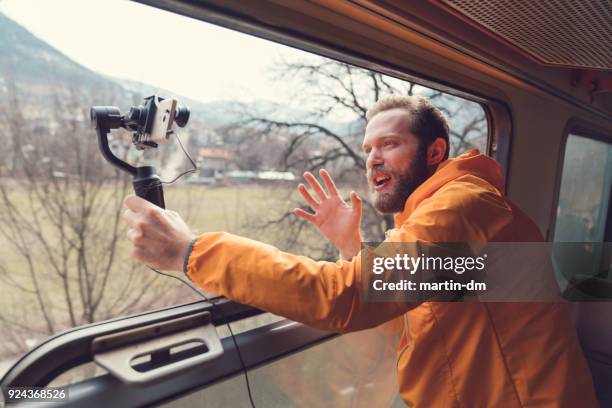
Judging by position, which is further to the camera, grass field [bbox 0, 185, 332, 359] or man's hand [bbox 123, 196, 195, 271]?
grass field [bbox 0, 185, 332, 359]

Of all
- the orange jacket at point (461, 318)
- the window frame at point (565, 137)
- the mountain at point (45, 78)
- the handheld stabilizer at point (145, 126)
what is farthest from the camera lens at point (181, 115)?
the window frame at point (565, 137)

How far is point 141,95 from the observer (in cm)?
119

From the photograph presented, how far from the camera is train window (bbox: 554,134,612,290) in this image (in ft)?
11.6

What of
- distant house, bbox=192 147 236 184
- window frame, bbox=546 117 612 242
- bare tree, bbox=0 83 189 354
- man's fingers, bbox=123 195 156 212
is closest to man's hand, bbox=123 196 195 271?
man's fingers, bbox=123 195 156 212

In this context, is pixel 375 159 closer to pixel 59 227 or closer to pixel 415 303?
pixel 415 303

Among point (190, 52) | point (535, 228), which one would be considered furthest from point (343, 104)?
point (535, 228)

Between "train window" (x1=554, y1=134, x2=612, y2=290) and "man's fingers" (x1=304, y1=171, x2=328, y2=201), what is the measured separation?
9.13 feet

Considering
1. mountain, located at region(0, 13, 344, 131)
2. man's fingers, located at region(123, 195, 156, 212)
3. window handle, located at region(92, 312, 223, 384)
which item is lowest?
window handle, located at region(92, 312, 223, 384)

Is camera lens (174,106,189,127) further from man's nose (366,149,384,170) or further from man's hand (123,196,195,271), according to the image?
man's nose (366,149,384,170)

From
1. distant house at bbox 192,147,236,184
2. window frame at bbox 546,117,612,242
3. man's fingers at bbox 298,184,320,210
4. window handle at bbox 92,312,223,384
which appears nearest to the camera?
window handle at bbox 92,312,223,384

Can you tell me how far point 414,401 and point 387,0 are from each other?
137 centimetres

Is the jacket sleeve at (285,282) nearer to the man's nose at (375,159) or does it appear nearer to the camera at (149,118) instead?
the camera at (149,118)

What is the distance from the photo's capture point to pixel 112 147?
1.16 m

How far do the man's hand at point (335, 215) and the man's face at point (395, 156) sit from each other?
0.47 feet
